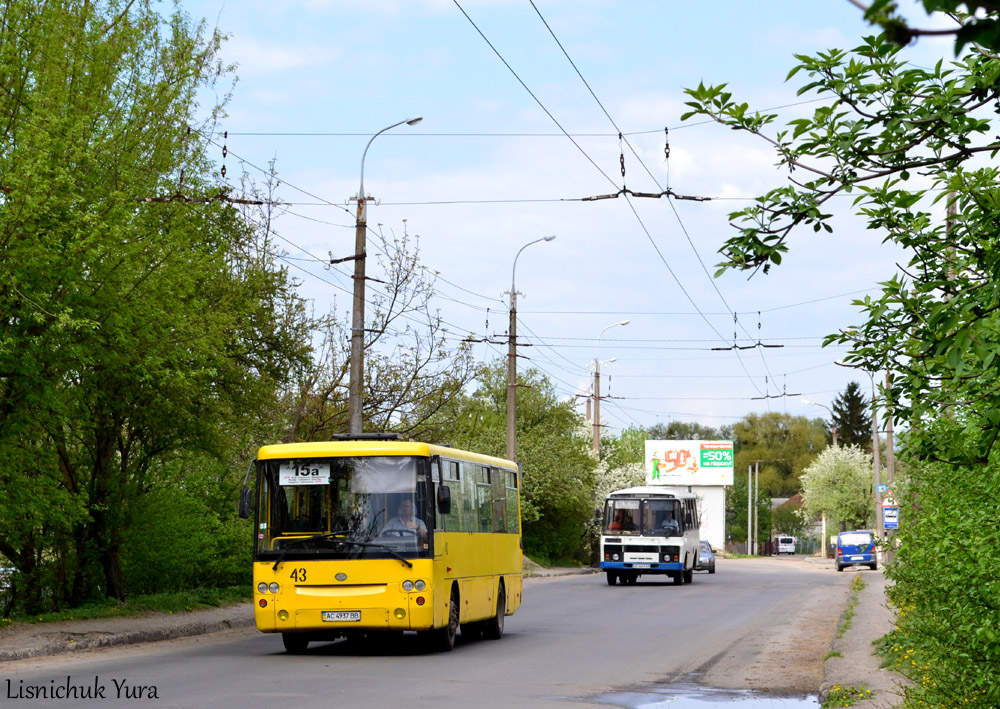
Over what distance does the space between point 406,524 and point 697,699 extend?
16.6 feet

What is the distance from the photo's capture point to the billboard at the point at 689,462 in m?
112

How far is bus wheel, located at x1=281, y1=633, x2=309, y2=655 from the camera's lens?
675 inches

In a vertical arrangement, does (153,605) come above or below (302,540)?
below

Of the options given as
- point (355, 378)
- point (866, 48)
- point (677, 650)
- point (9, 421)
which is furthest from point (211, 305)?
point (866, 48)

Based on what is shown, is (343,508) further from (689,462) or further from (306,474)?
(689,462)

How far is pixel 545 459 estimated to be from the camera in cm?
5644

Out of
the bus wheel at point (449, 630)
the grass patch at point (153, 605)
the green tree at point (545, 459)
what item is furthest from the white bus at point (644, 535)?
the bus wheel at point (449, 630)

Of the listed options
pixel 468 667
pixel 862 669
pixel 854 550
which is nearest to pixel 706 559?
pixel 854 550

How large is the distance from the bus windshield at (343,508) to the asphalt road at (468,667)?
1.38 metres

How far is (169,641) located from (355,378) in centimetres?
710

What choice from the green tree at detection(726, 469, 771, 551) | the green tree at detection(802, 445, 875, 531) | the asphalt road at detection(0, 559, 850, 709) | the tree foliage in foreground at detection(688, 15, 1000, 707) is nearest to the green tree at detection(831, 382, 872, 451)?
the green tree at detection(726, 469, 771, 551)

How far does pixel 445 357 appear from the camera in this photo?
105ft

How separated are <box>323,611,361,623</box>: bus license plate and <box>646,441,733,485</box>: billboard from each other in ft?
320

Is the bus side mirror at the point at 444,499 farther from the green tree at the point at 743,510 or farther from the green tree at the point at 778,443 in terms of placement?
the green tree at the point at 778,443
